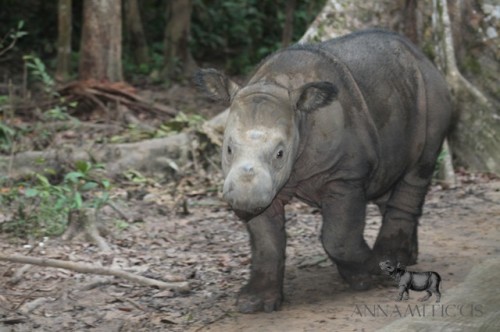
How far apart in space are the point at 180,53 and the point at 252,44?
12.1 ft

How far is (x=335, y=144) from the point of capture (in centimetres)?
600

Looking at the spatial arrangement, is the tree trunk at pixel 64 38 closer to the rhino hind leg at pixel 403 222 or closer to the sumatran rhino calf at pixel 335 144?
the sumatran rhino calf at pixel 335 144

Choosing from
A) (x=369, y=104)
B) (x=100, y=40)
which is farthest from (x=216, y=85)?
(x=100, y=40)

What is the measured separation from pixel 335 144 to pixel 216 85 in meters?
0.81

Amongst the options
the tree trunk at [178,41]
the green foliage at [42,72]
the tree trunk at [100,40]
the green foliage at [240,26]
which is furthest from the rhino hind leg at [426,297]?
the green foliage at [240,26]

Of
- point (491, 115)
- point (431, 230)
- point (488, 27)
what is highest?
point (488, 27)

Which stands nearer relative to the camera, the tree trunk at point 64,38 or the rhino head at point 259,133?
the rhino head at point 259,133

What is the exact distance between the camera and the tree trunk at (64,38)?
15336 mm

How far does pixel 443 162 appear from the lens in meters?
9.77

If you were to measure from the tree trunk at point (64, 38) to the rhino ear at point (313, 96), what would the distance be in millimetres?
10087

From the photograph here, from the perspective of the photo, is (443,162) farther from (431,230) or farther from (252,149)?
(252,149)

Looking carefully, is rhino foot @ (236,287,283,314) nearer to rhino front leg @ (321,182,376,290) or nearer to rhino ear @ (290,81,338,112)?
rhino front leg @ (321,182,376,290)

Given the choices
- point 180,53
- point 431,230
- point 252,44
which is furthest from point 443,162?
point 252,44

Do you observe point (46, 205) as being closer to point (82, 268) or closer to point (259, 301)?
point (82, 268)
